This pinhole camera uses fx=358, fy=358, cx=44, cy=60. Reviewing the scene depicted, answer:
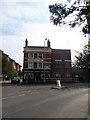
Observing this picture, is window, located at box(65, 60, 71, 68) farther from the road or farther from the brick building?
the road

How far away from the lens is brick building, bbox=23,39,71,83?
9331 cm

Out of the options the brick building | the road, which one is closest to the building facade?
the brick building

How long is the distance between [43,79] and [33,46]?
10.9 m

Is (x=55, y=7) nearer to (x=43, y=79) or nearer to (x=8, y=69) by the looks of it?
(x=43, y=79)

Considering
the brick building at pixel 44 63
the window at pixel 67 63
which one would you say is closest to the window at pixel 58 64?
the brick building at pixel 44 63

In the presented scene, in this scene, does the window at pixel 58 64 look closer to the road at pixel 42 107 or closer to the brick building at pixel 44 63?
the brick building at pixel 44 63

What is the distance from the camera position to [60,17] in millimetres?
13516

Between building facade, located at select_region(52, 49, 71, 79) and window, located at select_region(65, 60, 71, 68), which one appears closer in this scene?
building facade, located at select_region(52, 49, 71, 79)

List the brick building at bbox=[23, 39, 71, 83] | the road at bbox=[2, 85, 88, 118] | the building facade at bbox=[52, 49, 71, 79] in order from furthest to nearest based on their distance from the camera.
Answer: the building facade at bbox=[52, 49, 71, 79] → the brick building at bbox=[23, 39, 71, 83] → the road at bbox=[2, 85, 88, 118]

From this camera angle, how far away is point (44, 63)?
9519 centimetres

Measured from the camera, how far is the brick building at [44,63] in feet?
306

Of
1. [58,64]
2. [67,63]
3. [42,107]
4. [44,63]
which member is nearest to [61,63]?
[58,64]

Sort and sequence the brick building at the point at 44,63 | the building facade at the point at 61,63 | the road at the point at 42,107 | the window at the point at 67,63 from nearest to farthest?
1. the road at the point at 42,107
2. the brick building at the point at 44,63
3. the building facade at the point at 61,63
4. the window at the point at 67,63

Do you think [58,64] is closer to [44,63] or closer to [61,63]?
[61,63]
